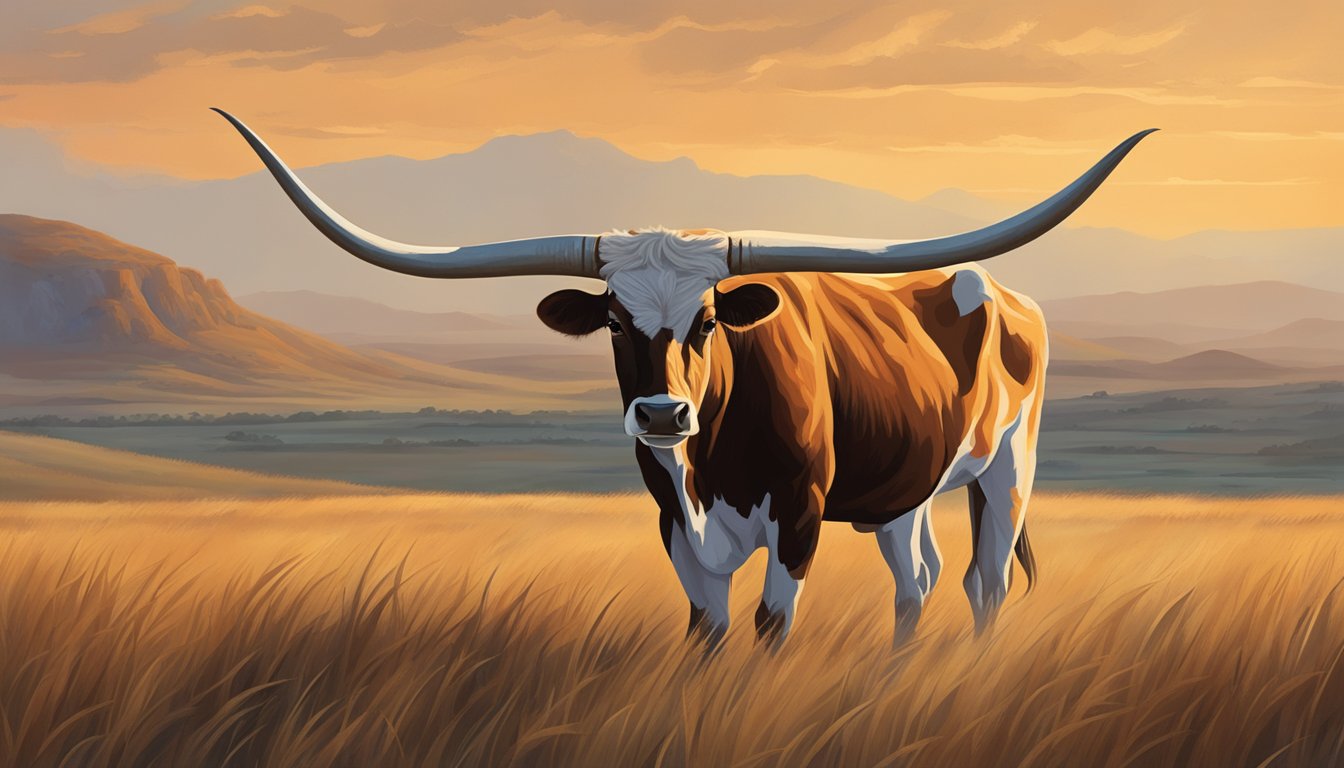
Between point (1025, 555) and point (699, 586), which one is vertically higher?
point (699, 586)

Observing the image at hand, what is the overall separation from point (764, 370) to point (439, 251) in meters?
1.57

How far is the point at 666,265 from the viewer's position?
215 inches

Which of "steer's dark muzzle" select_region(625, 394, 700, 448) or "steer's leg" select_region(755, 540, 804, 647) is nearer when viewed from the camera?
"steer's dark muzzle" select_region(625, 394, 700, 448)

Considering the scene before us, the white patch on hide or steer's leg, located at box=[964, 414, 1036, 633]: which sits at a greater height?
the white patch on hide

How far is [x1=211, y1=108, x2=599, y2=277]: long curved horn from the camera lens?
580 cm

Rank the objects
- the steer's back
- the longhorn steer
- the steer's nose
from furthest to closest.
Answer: the steer's back
the longhorn steer
the steer's nose

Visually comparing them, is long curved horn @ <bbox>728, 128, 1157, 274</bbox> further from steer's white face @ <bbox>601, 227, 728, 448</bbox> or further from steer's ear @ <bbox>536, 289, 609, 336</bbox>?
steer's ear @ <bbox>536, 289, 609, 336</bbox>

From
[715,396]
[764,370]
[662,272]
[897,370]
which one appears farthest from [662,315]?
[897,370]

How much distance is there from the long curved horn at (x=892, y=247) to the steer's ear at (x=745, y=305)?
20 cm

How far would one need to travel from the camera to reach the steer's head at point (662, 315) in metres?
5.18

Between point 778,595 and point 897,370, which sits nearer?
point 778,595

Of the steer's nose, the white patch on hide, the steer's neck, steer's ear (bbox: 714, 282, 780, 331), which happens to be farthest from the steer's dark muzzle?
steer's ear (bbox: 714, 282, 780, 331)

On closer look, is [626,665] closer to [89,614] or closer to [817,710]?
[817,710]

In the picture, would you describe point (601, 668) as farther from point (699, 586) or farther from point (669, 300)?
point (669, 300)
